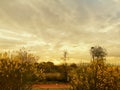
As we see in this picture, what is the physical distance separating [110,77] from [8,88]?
13.1 ft

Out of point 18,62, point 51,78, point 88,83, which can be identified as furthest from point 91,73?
point 51,78

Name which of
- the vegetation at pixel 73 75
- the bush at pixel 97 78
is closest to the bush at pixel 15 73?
the vegetation at pixel 73 75

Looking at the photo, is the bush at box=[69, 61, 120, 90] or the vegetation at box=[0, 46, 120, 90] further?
the bush at box=[69, 61, 120, 90]

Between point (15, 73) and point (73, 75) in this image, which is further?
point (73, 75)

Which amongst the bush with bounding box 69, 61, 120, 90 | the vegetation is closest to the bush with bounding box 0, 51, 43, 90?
the vegetation

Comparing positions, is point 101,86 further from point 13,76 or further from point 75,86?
point 13,76

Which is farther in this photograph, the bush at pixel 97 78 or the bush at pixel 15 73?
the bush at pixel 97 78

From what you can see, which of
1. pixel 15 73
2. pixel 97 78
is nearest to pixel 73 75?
pixel 97 78

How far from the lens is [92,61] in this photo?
13.4 meters

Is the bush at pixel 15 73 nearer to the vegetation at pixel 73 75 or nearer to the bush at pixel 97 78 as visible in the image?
the vegetation at pixel 73 75

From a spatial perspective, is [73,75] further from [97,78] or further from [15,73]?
[15,73]

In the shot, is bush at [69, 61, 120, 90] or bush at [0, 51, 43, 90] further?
bush at [69, 61, 120, 90]

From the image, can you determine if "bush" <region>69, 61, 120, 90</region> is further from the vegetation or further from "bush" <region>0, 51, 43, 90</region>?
"bush" <region>0, 51, 43, 90</region>

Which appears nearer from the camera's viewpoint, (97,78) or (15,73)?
(15,73)
